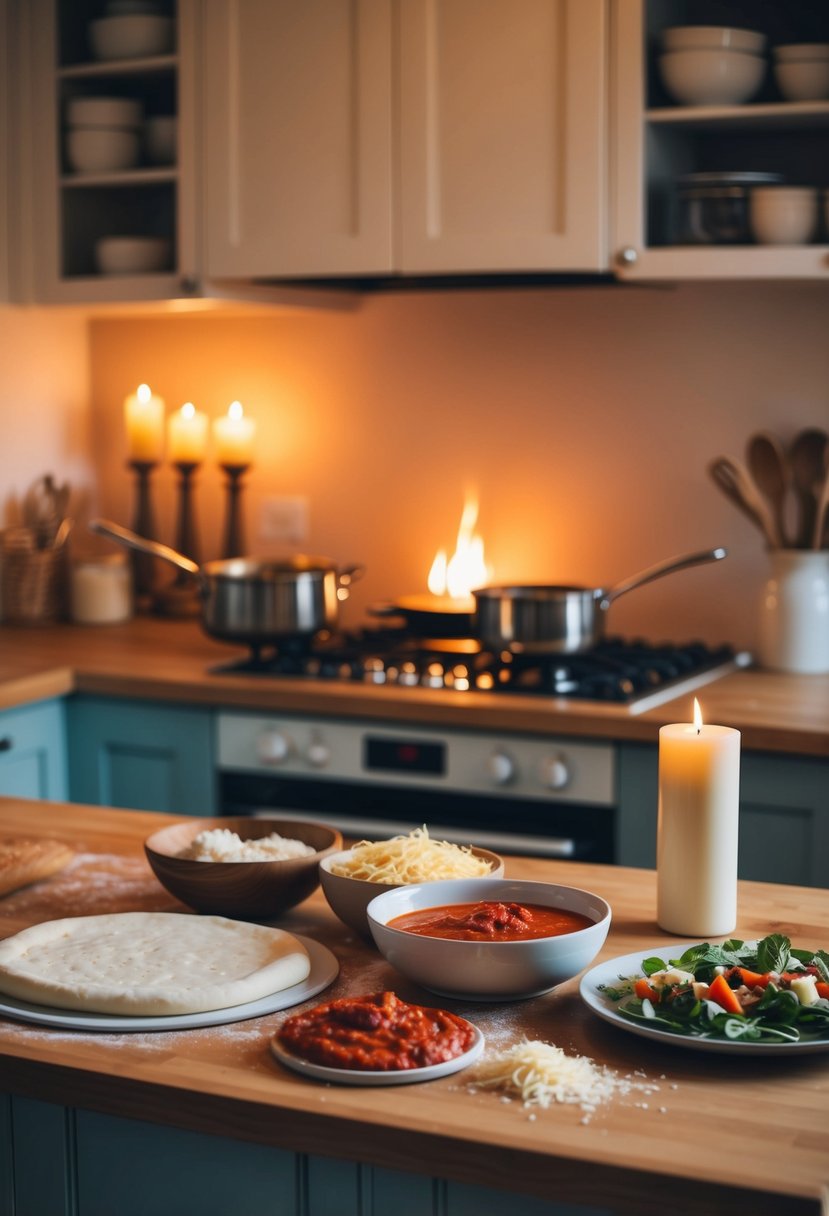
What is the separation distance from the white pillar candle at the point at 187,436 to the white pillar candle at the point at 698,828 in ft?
7.42

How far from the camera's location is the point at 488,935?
3.92 feet

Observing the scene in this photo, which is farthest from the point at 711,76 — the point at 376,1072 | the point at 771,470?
the point at 376,1072

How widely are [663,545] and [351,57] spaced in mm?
1146

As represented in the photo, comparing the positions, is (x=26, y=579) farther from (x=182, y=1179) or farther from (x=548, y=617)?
(x=182, y=1179)

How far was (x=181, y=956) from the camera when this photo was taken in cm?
127

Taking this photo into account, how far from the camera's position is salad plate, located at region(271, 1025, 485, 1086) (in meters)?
1.06

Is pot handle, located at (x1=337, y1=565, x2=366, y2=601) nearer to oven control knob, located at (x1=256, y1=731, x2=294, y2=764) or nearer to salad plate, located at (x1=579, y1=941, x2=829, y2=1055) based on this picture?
oven control knob, located at (x1=256, y1=731, x2=294, y2=764)

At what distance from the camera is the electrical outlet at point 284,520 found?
3422 millimetres

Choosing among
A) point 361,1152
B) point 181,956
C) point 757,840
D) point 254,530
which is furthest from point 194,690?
point 361,1152

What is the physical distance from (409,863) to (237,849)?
0.19 metres

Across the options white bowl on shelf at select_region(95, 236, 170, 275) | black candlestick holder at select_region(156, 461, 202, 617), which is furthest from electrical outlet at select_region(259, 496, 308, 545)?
white bowl on shelf at select_region(95, 236, 170, 275)

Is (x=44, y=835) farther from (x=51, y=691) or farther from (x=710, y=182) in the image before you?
(x=710, y=182)

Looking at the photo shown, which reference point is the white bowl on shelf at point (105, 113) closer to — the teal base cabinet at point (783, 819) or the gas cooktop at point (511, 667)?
the gas cooktop at point (511, 667)

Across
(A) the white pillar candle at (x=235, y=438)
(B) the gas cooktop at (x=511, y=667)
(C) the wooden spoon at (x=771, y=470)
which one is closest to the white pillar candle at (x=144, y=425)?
(A) the white pillar candle at (x=235, y=438)
